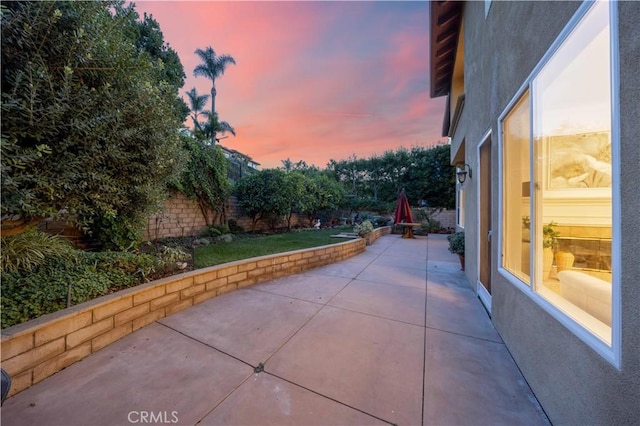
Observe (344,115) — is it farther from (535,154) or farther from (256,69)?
(535,154)

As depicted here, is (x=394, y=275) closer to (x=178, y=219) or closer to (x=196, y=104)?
(x=178, y=219)

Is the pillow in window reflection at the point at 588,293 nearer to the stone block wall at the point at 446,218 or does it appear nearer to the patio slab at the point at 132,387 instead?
the patio slab at the point at 132,387

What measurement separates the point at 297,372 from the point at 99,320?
2.08m

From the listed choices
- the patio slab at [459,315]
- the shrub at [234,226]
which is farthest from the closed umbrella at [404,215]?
the shrub at [234,226]

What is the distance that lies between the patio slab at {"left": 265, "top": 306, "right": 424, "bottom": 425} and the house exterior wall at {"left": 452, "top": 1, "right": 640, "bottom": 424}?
0.90 meters

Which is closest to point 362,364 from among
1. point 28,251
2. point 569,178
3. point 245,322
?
point 245,322

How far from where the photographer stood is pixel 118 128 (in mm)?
2289

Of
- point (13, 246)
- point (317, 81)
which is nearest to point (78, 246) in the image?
point (13, 246)

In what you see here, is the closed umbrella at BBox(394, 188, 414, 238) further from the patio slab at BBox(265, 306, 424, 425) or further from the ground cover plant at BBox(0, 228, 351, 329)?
the ground cover plant at BBox(0, 228, 351, 329)

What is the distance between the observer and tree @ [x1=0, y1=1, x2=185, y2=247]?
5.67 ft

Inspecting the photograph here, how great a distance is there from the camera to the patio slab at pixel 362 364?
1.75 m

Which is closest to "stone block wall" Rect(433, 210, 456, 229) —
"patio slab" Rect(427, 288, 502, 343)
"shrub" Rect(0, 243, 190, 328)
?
"patio slab" Rect(427, 288, 502, 343)

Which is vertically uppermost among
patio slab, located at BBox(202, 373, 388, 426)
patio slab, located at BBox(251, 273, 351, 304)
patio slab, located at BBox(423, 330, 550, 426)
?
patio slab, located at BBox(251, 273, 351, 304)

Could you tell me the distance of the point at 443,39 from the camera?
653cm
